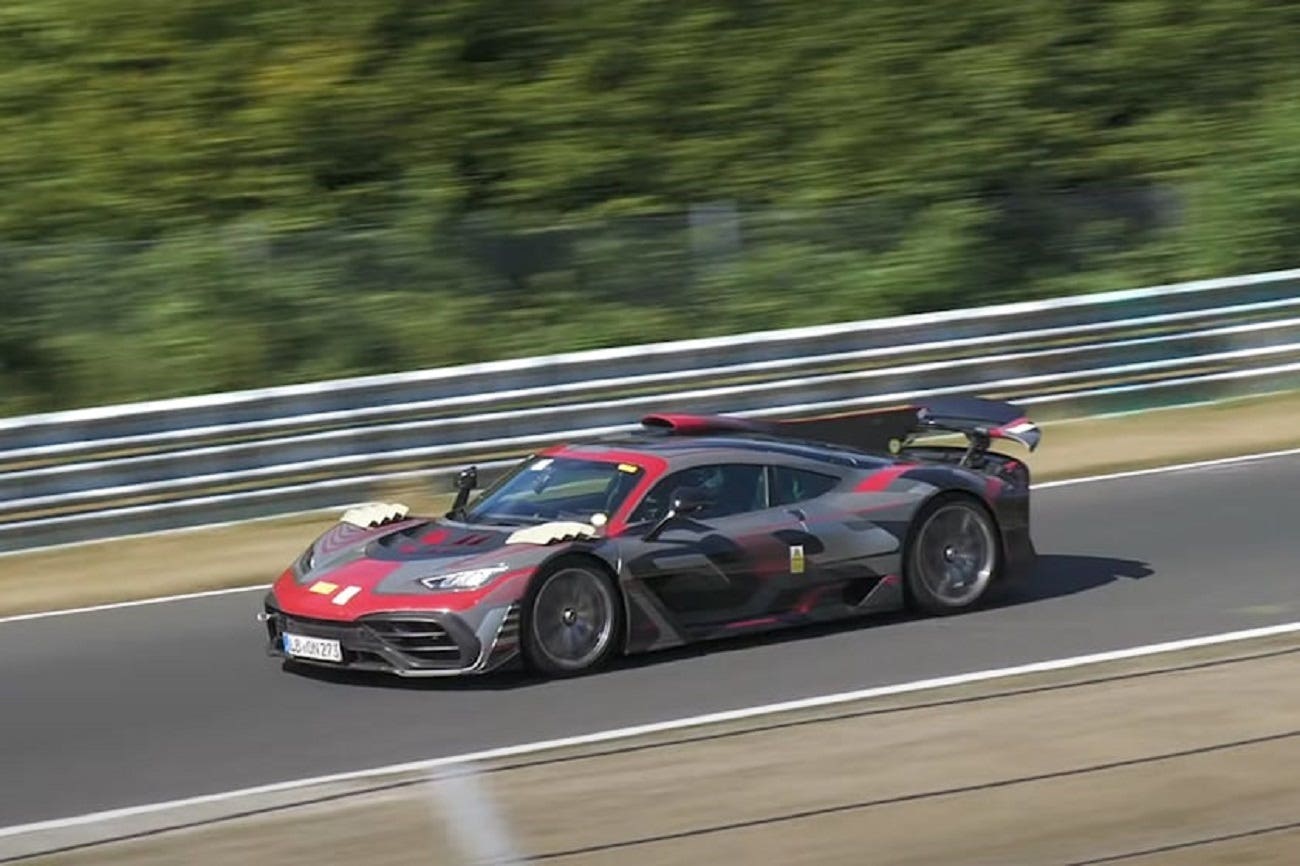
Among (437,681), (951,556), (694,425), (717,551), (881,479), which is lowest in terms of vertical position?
(437,681)

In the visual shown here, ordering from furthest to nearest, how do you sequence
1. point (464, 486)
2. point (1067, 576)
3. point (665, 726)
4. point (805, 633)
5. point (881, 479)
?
point (1067, 576) < point (464, 486) < point (881, 479) < point (805, 633) < point (665, 726)

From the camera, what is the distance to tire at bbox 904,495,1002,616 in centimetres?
1205

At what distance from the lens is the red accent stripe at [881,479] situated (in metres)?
12.0

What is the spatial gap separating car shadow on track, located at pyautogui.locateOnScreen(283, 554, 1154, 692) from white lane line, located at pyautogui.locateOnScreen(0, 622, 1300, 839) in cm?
122

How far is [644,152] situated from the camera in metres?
22.2

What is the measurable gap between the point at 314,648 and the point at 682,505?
1.92 meters

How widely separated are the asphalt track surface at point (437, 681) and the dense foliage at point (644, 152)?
208 inches

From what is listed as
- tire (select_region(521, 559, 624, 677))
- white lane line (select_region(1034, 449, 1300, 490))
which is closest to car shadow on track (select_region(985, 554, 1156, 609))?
tire (select_region(521, 559, 624, 677))

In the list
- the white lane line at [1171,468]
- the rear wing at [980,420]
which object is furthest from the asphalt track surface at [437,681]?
the white lane line at [1171,468]

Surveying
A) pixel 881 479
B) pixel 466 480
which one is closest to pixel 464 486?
pixel 466 480

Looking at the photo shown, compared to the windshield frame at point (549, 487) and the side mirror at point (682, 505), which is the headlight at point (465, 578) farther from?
the side mirror at point (682, 505)

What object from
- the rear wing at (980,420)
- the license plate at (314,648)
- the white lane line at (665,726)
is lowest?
the white lane line at (665,726)

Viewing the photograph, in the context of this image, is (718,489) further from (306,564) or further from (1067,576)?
(1067,576)

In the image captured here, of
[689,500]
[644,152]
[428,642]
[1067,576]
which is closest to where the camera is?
[428,642]
